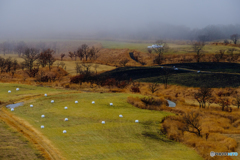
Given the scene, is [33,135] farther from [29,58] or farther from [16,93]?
[29,58]

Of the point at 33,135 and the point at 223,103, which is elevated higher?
the point at 33,135

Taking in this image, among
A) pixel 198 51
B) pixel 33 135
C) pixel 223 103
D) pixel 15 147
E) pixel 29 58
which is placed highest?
pixel 198 51

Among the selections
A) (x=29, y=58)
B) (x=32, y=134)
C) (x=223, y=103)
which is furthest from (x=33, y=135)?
(x=29, y=58)

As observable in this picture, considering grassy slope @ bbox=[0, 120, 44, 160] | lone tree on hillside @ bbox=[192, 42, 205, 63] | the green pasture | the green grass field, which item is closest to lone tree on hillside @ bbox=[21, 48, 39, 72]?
the green pasture

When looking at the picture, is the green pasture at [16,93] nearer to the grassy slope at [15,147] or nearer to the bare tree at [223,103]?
the grassy slope at [15,147]

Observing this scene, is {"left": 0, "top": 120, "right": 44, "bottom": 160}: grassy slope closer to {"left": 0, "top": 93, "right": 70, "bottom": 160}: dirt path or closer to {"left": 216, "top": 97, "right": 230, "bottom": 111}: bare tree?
{"left": 0, "top": 93, "right": 70, "bottom": 160}: dirt path

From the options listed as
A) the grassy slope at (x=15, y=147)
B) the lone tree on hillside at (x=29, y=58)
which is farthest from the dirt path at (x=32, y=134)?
the lone tree on hillside at (x=29, y=58)

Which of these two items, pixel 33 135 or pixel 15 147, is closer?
pixel 15 147

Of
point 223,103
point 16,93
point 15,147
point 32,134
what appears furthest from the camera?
point 223,103
